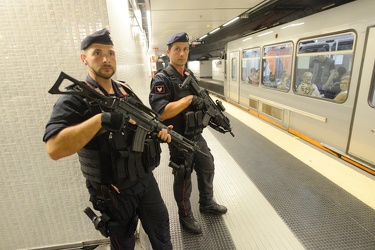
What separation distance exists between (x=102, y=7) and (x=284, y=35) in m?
4.34

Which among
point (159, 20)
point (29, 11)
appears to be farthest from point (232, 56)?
point (29, 11)

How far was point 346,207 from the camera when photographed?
2.34m

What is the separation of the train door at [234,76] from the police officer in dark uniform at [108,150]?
6.70 meters

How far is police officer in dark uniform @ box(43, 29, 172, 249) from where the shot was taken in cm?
111

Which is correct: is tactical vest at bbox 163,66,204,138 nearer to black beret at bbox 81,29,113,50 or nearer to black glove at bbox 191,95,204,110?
black glove at bbox 191,95,204,110

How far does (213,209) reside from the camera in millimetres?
2293

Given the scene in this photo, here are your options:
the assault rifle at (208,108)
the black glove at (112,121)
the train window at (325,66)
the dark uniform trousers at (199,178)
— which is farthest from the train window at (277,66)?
the black glove at (112,121)

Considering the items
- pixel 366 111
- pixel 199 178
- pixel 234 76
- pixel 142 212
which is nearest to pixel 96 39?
pixel 142 212

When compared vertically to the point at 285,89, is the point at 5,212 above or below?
below

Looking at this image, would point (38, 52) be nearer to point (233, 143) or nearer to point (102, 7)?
point (102, 7)

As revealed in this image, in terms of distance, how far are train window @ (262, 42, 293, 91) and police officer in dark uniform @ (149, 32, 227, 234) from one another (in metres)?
3.59

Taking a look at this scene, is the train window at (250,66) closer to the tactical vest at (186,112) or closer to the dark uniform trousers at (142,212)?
the tactical vest at (186,112)

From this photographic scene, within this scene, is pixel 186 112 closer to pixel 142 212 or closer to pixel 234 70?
pixel 142 212

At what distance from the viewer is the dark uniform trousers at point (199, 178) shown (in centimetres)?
200
